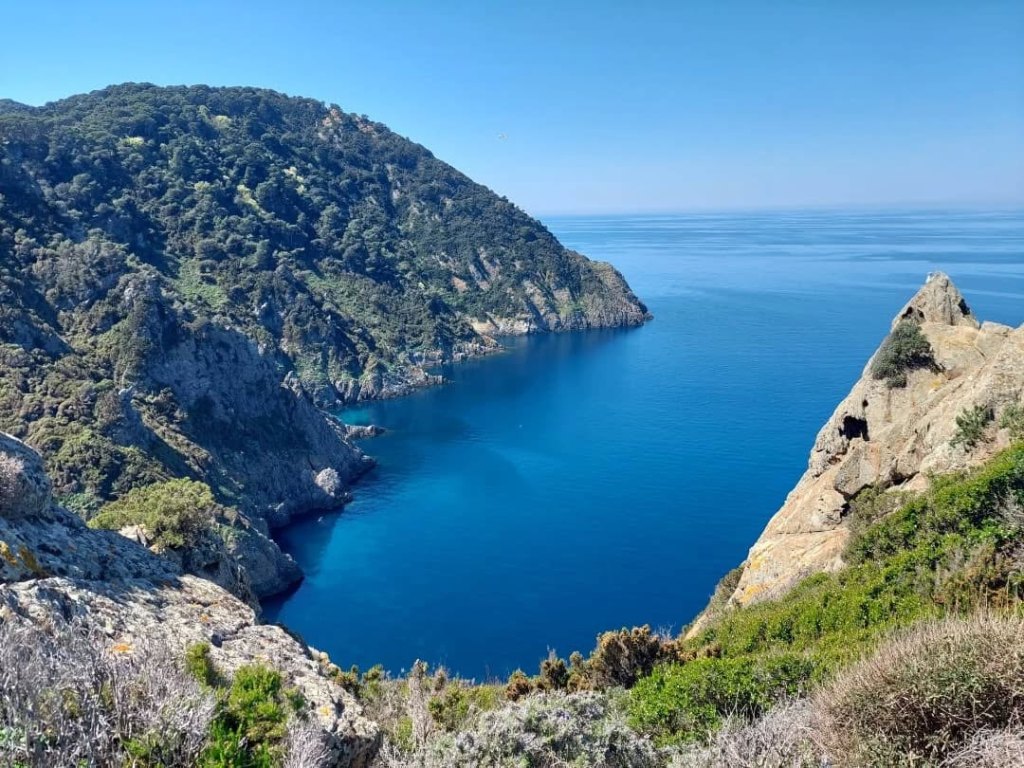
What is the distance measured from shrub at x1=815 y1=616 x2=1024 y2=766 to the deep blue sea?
3393 cm

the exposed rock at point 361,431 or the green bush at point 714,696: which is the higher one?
the green bush at point 714,696

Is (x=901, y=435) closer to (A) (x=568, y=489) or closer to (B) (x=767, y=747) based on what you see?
(B) (x=767, y=747)

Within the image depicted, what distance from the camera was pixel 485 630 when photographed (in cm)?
4522

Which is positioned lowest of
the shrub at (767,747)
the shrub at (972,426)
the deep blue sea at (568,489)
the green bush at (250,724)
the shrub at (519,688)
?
the deep blue sea at (568,489)

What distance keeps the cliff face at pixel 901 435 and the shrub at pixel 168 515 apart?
631 inches

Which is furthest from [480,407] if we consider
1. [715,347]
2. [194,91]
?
[194,91]

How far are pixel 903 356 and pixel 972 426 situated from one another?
→ 6.70 metres

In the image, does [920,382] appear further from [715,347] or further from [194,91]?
[194,91]

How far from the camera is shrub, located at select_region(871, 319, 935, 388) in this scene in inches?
960

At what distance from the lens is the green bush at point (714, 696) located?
1008 cm

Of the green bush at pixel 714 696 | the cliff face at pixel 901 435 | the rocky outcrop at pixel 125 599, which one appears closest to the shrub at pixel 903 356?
the cliff face at pixel 901 435

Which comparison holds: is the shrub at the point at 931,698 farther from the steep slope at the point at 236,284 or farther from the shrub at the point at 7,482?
the steep slope at the point at 236,284

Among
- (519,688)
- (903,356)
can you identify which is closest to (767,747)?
(519,688)

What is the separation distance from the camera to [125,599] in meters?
12.1
